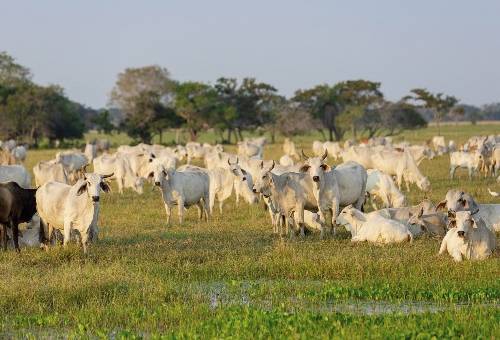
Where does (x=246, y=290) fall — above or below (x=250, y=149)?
below

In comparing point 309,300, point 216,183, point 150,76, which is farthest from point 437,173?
point 150,76

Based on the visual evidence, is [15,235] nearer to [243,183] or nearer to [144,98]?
[243,183]

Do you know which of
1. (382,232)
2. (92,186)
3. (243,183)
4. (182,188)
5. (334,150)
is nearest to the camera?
(92,186)

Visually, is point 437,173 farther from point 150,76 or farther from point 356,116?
point 150,76

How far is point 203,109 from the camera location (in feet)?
260

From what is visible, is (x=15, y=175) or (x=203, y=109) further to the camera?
(x=203, y=109)

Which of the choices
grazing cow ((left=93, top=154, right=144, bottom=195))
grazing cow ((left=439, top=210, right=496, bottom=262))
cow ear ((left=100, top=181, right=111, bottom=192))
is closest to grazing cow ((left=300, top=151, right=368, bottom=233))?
grazing cow ((left=439, top=210, right=496, bottom=262))

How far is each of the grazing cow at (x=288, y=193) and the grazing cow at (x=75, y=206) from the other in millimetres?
3722

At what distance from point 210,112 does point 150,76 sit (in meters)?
15.9

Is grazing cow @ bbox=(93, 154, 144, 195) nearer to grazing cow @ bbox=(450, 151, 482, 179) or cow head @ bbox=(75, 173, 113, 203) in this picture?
grazing cow @ bbox=(450, 151, 482, 179)

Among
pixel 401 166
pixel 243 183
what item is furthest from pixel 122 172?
A: pixel 401 166

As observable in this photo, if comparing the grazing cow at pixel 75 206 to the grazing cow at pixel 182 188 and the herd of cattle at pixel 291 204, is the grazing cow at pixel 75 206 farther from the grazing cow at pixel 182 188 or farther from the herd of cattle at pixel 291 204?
the grazing cow at pixel 182 188

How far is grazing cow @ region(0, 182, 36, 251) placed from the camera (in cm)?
1413

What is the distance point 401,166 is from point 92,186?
16.0m
